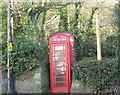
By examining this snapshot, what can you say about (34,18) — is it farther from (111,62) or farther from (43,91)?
(111,62)

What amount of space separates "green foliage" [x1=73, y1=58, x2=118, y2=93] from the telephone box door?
889mm

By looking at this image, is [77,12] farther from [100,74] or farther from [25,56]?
[100,74]

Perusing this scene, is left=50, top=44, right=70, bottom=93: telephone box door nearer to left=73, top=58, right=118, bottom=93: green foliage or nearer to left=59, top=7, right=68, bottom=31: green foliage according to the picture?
left=73, top=58, right=118, bottom=93: green foliage

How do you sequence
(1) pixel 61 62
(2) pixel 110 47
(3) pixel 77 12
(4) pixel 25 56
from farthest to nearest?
1. (3) pixel 77 12
2. (2) pixel 110 47
3. (4) pixel 25 56
4. (1) pixel 61 62

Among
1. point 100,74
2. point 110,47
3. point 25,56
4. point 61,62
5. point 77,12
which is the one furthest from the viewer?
point 77,12

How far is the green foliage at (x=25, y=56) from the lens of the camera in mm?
7512

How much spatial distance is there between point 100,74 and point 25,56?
10.1 ft

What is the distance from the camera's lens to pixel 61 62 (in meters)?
7.23

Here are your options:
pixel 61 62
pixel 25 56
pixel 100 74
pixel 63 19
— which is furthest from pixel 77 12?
pixel 100 74

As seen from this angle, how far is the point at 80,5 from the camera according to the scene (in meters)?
10.2

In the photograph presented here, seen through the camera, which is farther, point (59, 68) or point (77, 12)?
point (77, 12)

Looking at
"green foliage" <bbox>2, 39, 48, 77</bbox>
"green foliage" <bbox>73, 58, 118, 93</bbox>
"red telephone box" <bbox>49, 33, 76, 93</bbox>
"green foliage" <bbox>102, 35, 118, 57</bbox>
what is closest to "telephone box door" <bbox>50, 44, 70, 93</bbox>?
"red telephone box" <bbox>49, 33, 76, 93</bbox>

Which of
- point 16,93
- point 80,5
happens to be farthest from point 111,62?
point 80,5

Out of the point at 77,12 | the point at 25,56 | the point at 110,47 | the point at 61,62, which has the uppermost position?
the point at 77,12
